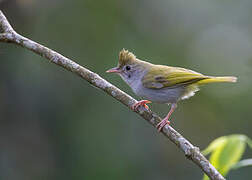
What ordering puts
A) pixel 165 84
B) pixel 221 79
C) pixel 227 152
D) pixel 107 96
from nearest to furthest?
pixel 227 152 → pixel 221 79 → pixel 165 84 → pixel 107 96

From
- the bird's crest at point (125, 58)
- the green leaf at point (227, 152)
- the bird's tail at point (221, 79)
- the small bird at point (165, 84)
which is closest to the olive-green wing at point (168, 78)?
the small bird at point (165, 84)

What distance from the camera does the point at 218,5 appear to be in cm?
817

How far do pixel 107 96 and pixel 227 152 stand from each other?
164 inches

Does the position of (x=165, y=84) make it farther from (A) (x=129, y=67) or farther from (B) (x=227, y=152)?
(B) (x=227, y=152)

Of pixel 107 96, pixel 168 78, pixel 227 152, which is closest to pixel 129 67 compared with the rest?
pixel 168 78

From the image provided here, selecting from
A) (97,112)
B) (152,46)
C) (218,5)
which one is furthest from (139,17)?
(97,112)

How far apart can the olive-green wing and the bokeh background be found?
7.25 feet

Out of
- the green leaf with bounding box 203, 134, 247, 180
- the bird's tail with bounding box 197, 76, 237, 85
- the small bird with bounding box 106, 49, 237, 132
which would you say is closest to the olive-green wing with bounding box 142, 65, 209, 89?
the small bird with bounding box 106, 49, 237, 132

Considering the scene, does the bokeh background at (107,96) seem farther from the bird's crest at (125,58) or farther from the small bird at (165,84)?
the small bird at (165,84)

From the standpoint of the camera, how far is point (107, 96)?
6.81m

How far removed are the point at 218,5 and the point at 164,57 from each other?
1.93 m

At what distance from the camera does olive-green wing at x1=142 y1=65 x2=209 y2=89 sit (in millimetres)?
4177

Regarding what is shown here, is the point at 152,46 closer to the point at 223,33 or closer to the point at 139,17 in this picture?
the point at 139,17

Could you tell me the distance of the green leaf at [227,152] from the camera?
278 centimetres
